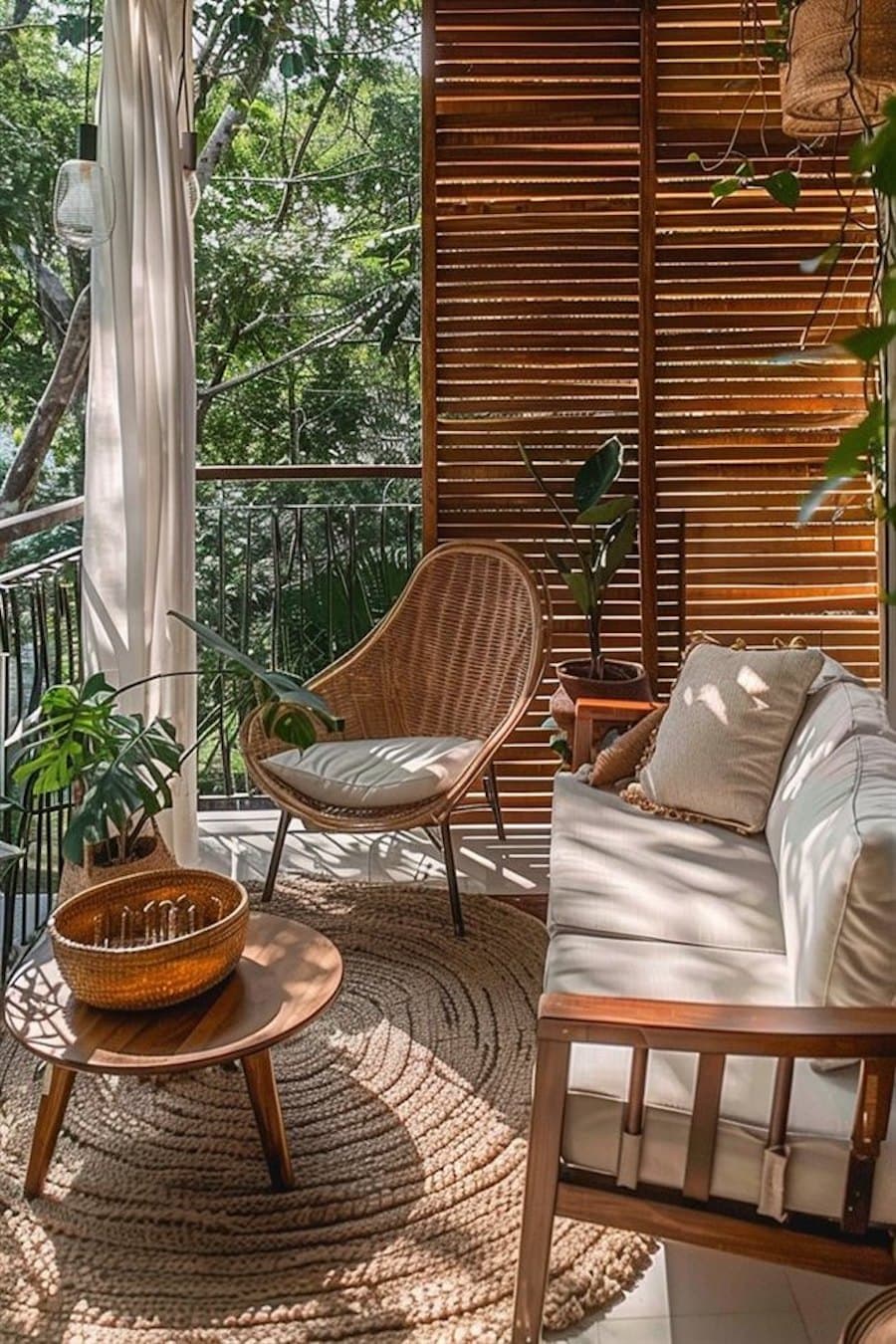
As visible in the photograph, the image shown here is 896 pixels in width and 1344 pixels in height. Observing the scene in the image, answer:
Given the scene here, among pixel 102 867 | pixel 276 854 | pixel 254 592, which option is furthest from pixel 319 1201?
pixel 254 592

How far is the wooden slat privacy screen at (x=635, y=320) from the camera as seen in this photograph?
12.6 ft

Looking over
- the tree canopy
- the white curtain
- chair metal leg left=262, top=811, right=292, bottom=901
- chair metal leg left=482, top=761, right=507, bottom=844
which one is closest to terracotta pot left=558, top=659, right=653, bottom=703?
chair metal leg left=482, top=761, right=507, bottom=844

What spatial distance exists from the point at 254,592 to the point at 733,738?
3.42 metres

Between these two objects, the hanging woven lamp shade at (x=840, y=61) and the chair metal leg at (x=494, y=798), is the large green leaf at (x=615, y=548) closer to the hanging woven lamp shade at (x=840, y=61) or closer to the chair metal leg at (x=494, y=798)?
the chair metal leg at (x=494, y=798)

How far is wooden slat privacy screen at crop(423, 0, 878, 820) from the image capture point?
3850 mm

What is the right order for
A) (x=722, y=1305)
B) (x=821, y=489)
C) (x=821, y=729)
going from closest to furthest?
(x=821, y=489), (x=722, y=1305), (x=821, y=729)

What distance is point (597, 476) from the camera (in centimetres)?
369

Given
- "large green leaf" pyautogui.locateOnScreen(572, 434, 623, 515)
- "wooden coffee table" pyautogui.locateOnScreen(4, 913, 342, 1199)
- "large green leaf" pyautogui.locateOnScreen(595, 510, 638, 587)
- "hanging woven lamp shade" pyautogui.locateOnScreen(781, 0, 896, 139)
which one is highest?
"hanging woven lamp shade" pyautogui.locateOnScreen(781, 0, 896, 139)

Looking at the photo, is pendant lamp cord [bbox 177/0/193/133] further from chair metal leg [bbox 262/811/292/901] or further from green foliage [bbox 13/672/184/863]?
chair metal leg [bbox 262/811/292/901]

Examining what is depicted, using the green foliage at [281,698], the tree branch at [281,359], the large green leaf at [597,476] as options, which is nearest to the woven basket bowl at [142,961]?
the green foliage at [281,698]

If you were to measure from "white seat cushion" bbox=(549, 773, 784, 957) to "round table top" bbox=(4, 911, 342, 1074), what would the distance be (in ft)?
1.57

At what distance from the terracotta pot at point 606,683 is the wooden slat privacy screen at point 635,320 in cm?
33

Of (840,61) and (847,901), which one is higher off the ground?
(840,61)

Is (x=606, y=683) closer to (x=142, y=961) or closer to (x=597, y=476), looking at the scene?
(x=597, y=476)
